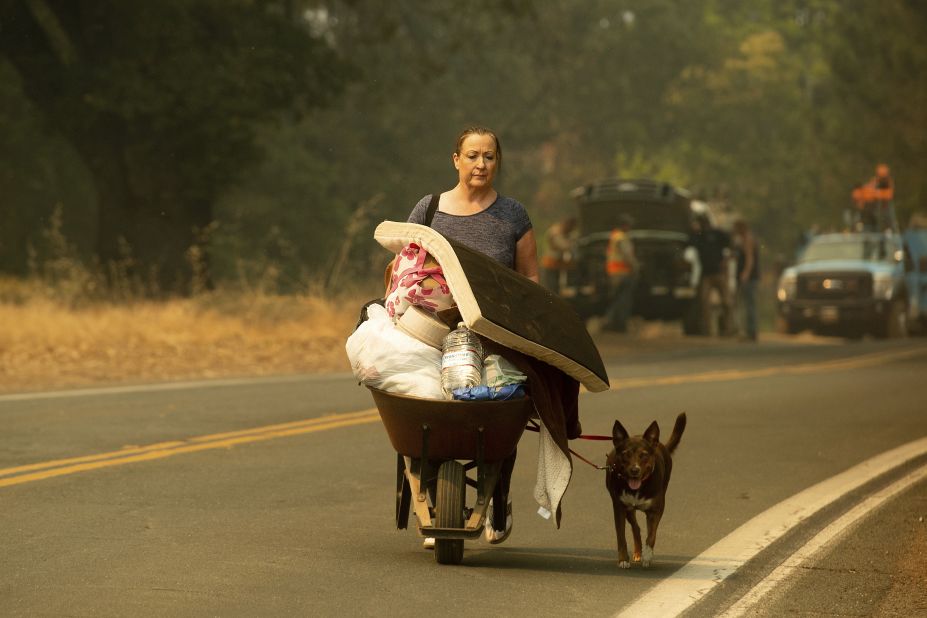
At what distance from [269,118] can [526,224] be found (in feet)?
62.3

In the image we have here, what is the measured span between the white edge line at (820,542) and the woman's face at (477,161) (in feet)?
7.05

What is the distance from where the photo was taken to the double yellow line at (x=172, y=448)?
35.4 feet

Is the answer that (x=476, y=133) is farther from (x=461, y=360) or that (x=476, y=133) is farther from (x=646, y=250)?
(x=646, y=250)

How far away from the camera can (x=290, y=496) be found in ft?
33.1

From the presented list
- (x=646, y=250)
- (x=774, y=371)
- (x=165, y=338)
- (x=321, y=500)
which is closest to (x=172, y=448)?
(x=321, y=500)

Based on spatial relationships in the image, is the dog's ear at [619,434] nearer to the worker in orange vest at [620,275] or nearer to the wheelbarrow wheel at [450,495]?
the wheelbarrow wheel at [450,495]

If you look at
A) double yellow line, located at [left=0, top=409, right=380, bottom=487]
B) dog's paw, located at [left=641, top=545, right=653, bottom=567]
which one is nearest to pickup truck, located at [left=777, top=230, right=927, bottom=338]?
double yellow line, located at [left=0, top=409, right=380, bottom=487]

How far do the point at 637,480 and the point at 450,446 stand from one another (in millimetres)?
837

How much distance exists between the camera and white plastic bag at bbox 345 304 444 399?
24.5 feet

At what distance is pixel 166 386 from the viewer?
56.0ft

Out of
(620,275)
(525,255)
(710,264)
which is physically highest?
(710,264)

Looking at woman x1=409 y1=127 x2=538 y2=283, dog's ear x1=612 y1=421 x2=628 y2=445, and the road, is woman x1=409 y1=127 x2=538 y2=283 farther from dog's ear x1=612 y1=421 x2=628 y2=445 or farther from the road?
the road

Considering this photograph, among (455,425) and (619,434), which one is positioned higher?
(455,425)

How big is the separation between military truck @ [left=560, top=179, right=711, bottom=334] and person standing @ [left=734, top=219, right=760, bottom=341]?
0.99m
